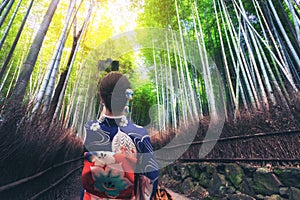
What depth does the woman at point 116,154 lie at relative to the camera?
95cm

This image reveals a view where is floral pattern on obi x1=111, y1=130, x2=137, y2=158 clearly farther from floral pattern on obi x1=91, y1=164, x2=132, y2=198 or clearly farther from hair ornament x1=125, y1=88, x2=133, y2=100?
hair ornament x1=125, y1=88, x2=133, y2=100

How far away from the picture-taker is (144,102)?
1809 centimetres

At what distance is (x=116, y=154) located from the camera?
96 cm

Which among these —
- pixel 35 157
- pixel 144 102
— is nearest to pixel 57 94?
pixel 35 157

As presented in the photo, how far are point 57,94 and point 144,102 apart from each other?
14.0 meters

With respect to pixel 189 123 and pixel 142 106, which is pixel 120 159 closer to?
pixel 189 123

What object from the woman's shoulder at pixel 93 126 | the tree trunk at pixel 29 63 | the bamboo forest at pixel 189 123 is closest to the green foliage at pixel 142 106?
the bamboo forest at pixel 189 123

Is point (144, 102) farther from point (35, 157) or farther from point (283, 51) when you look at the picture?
point (35, 157)

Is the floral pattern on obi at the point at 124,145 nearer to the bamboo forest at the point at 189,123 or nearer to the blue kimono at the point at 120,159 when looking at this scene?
the blue kimono at the point at 120,159

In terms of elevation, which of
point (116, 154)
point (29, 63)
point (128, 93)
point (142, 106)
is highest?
point (142, 106)

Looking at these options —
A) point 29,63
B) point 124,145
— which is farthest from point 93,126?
point 29,63

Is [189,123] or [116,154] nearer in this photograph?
[116,154]

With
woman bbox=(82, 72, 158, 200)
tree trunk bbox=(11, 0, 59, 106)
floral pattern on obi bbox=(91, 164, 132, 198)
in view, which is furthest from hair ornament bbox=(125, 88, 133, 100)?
tree trunk bbox=(11, 0, 59, 106)

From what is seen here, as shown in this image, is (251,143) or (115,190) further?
(251,143)
